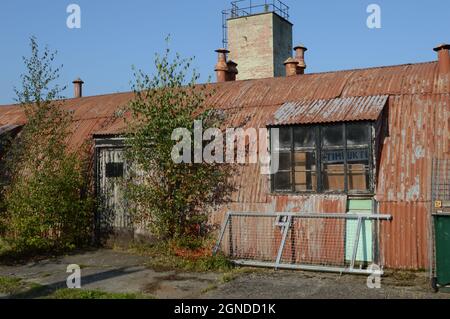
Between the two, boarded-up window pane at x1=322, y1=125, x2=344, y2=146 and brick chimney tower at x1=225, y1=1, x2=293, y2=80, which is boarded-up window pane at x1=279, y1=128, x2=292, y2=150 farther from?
brick chimney tower at x1=225, y1=1, x2=293, y2=80

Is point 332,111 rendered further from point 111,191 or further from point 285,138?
point 111,191

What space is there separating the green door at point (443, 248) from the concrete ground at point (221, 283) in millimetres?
318

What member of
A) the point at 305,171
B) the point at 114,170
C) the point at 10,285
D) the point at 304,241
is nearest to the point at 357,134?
the point at 305,171

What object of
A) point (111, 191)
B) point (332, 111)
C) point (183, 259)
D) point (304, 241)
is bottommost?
point (183, 259)

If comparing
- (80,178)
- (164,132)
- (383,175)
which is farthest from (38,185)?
(383,175)

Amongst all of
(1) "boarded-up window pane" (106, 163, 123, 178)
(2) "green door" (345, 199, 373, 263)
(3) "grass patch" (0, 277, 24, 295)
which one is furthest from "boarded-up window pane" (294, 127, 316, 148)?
(3) "grass patch" (0, 277, 24, 295)

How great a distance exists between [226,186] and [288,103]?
9.33ft

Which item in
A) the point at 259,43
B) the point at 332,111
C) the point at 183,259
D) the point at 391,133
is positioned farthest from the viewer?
the point at 259,43

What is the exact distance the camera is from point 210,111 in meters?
12.5

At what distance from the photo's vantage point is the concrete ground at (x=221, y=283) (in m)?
8.23

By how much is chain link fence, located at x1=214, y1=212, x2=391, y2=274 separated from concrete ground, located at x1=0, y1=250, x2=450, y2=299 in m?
0.56

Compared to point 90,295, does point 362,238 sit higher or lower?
higher

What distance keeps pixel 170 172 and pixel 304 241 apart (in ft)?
12.3

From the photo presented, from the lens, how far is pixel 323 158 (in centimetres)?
1068
